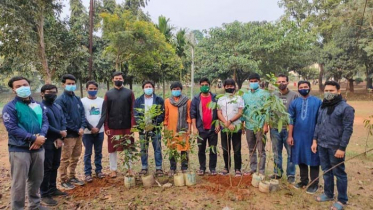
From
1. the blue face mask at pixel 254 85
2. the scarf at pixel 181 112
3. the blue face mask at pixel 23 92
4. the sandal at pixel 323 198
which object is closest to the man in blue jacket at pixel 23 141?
the blue face mask at pixel 23 92

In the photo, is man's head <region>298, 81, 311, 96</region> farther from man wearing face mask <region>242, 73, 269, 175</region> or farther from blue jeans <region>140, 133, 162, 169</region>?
blue jeans <region>140, 133, 162, 169</region>

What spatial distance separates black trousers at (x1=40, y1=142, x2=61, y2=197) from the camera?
3656mm

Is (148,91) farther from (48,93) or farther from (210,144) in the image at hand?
(48,93)

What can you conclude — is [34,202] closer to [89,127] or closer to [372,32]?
[89,127]

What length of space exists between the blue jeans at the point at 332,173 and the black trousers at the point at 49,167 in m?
3.75

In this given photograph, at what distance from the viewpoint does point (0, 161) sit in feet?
20.7

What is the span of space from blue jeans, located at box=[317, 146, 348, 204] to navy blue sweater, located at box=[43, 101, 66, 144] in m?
3.70

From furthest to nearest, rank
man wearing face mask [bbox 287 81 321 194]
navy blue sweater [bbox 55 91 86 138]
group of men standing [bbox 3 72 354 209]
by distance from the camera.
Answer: navy blue sweater [bbox 55 91 86 138] → man wearing face mask [bbox 287 81 321 194] → group of men standing [bbox 3 72 354 209]

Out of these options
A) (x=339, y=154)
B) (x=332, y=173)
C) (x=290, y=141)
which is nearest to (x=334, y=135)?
(x=339, y=154)

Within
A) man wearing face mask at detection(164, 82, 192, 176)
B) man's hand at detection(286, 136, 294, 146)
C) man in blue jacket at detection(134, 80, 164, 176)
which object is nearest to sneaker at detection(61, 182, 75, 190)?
man in blue jacket at detection(134, 80, 164, 176)

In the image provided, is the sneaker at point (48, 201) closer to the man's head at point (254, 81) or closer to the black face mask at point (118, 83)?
the black face mask at point (118, 83)

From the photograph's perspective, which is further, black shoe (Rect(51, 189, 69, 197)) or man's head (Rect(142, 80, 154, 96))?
man's head (Rect(142, 80, 154, 96))

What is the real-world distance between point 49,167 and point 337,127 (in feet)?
12.9

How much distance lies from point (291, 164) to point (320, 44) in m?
28.8
